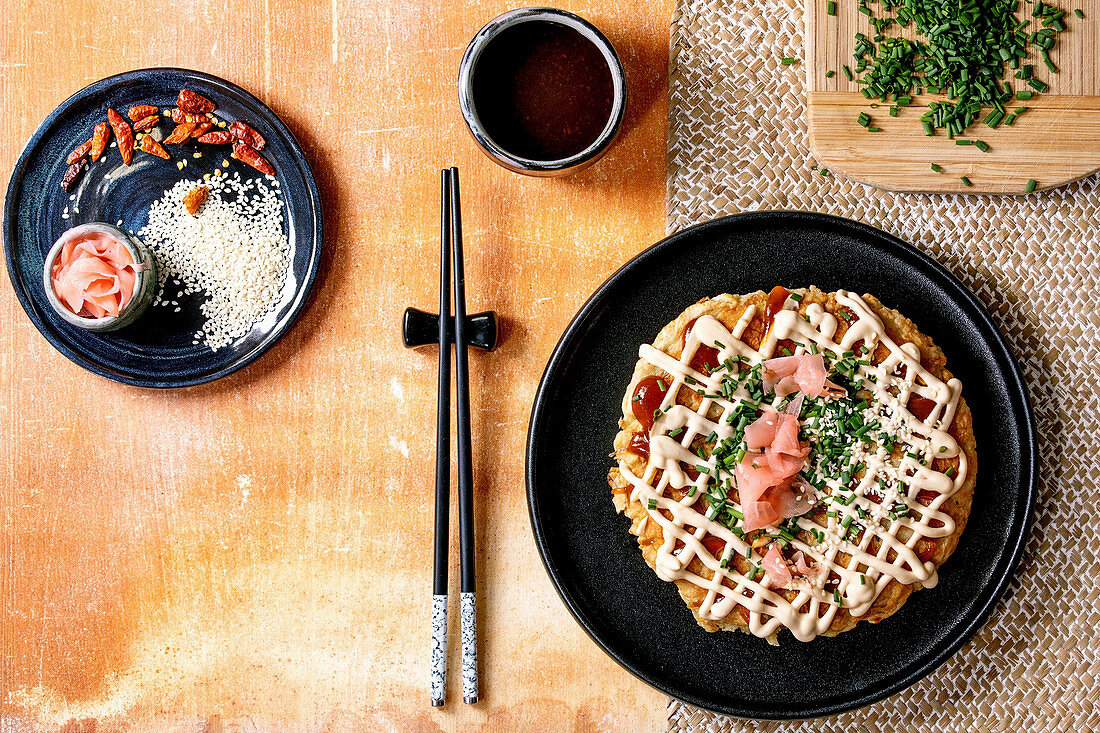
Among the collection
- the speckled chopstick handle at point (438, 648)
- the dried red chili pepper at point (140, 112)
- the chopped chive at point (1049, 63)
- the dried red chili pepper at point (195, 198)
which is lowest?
the speckled chopstick handle at point (438, 648)

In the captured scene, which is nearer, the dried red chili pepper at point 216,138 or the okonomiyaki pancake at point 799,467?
the okonomiyaki pancake at point 799,467

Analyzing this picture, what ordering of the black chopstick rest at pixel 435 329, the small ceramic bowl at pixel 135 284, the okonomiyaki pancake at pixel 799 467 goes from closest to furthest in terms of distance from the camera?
the okonomiyaki pancake at pixel 799 467 → the small ceramic bowl at pixel 135 284 → the black chopstick rest at pixel 435 329

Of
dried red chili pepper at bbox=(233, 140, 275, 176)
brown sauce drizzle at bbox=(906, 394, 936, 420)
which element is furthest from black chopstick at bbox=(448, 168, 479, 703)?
brown sauce drizzle at bbox=(906, 394, 936, 420)

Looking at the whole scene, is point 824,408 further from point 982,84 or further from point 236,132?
point 236,132

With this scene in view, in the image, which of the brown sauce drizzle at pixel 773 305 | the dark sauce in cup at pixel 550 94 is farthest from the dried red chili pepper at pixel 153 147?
the brown sauce drizzle at pixel 773 305

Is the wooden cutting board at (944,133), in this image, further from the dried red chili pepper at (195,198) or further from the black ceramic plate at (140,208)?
the dried red chili pepper at (195,198)

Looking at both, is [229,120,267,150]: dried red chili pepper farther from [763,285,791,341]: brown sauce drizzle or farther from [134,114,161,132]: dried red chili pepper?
[763,285,791,341]: brown sauce drizzle
